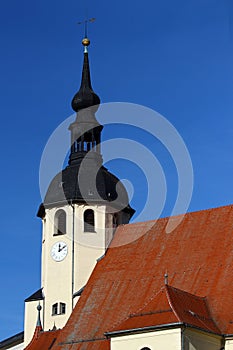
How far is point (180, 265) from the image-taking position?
36.9 metres

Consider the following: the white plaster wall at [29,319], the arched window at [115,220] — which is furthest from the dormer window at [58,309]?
the arched window at [115,220]

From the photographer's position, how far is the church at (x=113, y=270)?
3234 centimetres

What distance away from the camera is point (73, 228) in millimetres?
41281

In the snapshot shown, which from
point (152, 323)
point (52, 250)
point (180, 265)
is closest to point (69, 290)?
point (52, 250)

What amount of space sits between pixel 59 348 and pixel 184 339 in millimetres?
8172

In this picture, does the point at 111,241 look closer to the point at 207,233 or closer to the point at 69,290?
the point at 69,290

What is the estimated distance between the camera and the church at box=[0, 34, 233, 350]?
106 ft

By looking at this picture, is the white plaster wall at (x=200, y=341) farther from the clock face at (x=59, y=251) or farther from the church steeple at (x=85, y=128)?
the church steeple at (x=85, y=128)

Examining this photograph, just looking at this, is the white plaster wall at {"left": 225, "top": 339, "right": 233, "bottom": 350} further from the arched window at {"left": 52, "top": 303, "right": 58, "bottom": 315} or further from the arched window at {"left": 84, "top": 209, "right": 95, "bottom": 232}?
the arched window at {"left": 84, "top": 209, "right": 95, "bottom": 232}

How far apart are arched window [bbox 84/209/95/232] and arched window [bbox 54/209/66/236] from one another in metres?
1.13

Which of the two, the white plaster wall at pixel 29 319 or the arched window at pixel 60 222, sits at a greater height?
the arched window at pixel 60 222

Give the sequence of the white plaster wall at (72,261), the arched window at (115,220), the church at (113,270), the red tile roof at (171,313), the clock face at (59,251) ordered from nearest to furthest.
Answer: the red tile roof at (171,313) < the church at (113,270) < the white plaster wall at (72,261) < the clock face at (59,251) < the arched window at (115,220)

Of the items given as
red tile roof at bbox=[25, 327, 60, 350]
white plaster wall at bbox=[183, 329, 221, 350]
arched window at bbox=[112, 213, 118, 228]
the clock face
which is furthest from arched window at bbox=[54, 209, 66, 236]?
white plaster wall at bbox=[183, 329, 221, 350]

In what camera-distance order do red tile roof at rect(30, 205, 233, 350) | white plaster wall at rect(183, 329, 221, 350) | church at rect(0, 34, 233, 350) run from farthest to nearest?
red tile roof at rect(30, 205, 233, 350)
church at rect(0, 34, 233, 350)
white plaster wall at rect(183, 329, 221, 350)
